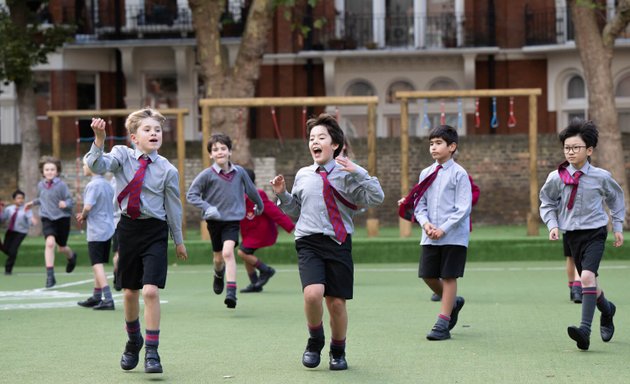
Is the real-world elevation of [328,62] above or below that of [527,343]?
above

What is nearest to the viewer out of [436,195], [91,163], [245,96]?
[91,163]

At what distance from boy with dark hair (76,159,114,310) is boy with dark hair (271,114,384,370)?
477 centimetres

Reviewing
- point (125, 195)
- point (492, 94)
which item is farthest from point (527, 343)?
point (492, 94)

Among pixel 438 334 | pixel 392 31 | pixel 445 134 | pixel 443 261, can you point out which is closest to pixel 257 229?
pixel 443 261

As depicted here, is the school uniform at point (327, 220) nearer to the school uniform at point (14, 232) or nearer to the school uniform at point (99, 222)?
the school uniform at point (99, 222)

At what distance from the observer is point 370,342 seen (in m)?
10.1

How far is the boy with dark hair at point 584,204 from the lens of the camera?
995 centimetres

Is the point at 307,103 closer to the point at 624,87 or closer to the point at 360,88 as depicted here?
the point at 360,88

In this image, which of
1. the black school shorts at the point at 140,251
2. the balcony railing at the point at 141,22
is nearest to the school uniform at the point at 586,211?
the black school shorts at the point at 140,251

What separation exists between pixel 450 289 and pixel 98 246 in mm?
4434

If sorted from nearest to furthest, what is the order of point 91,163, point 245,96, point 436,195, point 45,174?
point 91,163, point 436,195, point 45,174, point 245,96

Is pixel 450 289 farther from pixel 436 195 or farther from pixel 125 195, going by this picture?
pixel 125 195

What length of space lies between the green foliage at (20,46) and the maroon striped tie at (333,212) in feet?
59.8

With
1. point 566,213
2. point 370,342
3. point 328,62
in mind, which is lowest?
point 370,342
